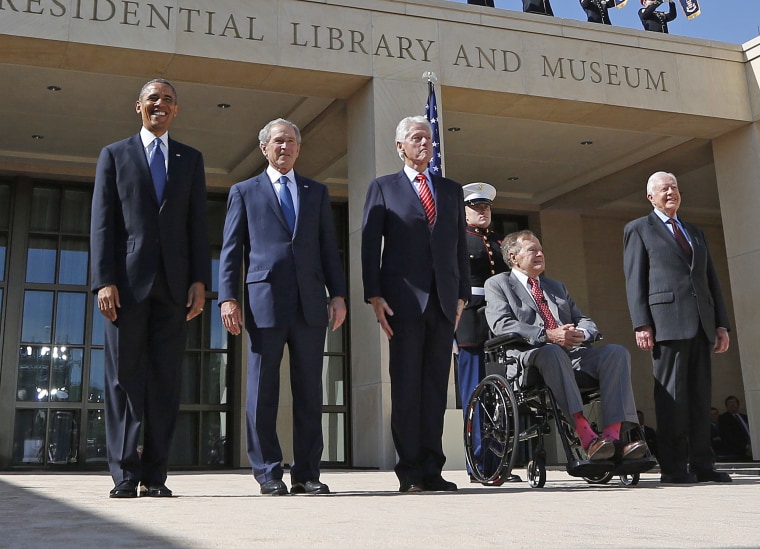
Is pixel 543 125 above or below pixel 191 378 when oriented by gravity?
above

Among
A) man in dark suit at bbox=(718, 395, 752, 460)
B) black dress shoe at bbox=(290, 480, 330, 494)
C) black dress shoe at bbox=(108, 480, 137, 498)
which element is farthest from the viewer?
man in dark suit at bbox=(718, 395, 752, 460)

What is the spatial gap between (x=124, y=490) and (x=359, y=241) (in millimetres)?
5434

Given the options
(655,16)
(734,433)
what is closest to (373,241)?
(655,16)

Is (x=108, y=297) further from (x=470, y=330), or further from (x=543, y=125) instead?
(x=543, y=125)

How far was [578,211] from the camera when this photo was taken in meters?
14.5

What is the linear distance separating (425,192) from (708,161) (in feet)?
29.8

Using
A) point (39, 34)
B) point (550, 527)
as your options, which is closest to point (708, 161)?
point (39, 34)

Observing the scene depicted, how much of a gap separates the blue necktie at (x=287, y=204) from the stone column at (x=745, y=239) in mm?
7562

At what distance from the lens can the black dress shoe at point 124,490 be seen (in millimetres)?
3391

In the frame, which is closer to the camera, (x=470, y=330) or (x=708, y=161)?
(x=470, y=330)

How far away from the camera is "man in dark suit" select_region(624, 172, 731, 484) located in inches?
187

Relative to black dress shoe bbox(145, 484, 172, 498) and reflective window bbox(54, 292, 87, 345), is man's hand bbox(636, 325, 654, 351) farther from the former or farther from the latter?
reflective window bbox(54, 292, 87, 345)

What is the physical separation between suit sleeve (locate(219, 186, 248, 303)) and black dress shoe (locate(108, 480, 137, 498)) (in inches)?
33.5

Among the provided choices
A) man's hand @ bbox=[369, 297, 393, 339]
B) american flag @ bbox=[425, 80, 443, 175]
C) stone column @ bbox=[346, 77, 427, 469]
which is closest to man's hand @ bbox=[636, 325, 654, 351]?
man's hand @ bbox=[369, 297, 393, 339]
